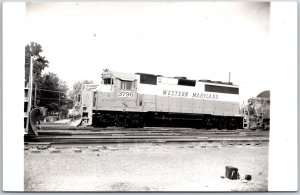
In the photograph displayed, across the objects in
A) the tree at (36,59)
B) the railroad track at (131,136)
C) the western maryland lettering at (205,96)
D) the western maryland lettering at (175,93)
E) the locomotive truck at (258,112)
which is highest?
the tree at (36,59)

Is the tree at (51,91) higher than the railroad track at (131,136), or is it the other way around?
the tree at (51,91)

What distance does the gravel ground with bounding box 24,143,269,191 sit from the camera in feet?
17.5

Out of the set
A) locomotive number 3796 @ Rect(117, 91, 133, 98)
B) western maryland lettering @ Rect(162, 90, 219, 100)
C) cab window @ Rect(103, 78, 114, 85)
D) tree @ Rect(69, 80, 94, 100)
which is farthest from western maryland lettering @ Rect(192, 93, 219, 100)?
tree @ Rect(69, 80, 94, 100)

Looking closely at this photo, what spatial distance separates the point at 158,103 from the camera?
8.44 m

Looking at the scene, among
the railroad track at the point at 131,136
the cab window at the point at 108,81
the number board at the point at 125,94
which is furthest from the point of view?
the number board at the point at 125,94

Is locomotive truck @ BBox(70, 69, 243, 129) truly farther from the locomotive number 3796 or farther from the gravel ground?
the gravel ground

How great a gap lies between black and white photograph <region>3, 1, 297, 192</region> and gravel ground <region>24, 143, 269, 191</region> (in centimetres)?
2

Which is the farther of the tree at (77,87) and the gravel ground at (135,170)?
the tree at (77,87)

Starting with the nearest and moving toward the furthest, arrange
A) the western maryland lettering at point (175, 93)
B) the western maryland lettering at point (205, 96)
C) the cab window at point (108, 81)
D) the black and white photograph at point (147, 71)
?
the black and white photograph at point (147, 71) → the cab window at point (108, 81) → the western maryland lettering at point (175, 93) → the western maryland lettering at point (205, 96)

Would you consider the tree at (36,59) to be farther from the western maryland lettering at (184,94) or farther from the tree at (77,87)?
the western maryland lettering at (184,94)

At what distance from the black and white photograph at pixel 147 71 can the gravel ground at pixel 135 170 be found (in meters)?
0.02

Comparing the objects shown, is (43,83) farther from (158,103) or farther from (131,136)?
(158,103)

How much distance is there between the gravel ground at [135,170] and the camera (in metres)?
5.32

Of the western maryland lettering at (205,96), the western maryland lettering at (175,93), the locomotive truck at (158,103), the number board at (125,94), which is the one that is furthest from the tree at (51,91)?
the western maryland lettering at (205,96)
